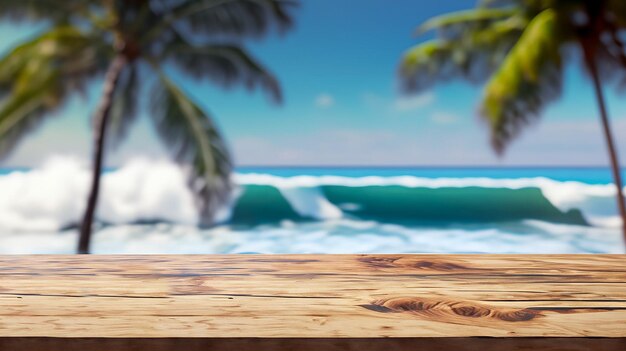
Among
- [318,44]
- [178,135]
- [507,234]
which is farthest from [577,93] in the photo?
[178,135]

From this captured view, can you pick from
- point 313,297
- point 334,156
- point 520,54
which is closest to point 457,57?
point 520,54

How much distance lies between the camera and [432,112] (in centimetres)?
898

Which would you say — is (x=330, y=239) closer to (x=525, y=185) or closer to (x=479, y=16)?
(x=525, y=185)

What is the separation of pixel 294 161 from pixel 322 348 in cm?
846

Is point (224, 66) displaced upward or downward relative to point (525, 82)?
upward

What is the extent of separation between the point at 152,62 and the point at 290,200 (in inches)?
182

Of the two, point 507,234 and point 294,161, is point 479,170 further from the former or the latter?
point 294,161

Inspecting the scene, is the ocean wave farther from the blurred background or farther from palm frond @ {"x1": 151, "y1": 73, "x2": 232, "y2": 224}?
palm frond @ {"x1": 151, "y1": 73, "x2": 232, "y2": 224}

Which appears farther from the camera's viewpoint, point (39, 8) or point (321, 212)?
point (321, 212)

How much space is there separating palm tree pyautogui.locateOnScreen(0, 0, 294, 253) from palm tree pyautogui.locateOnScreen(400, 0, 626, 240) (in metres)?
1.41

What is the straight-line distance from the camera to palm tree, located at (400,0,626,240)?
333 cm

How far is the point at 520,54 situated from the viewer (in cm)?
330

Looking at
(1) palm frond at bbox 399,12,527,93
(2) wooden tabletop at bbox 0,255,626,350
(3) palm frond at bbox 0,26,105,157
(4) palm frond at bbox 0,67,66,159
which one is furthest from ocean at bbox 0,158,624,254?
(2) wooden tabletop at bbox 0,255,626,350

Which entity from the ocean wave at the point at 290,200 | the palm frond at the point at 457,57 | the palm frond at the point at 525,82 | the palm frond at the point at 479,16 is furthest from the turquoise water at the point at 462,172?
the palm frond at the point at 479,16
